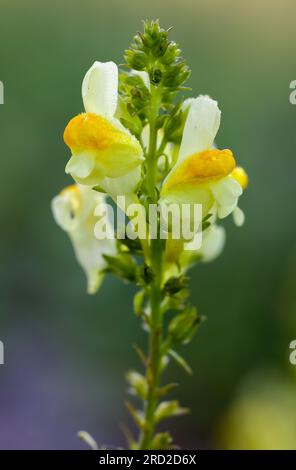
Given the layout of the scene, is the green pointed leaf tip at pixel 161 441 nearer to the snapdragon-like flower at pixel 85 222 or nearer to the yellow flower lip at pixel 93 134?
the snapdragon-like flower at pixel 85 222

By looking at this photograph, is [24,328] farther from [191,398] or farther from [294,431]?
[294,431]

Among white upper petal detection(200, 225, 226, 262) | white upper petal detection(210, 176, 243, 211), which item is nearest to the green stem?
white upper petal detection(210, 176, 243, 211)

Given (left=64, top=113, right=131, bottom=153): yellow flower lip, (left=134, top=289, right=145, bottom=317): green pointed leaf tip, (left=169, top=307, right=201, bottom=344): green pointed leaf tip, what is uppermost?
(left=64, top=113, right=131, bottom=153): yellow flower lip

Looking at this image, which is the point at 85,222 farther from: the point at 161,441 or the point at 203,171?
the point at 161,441

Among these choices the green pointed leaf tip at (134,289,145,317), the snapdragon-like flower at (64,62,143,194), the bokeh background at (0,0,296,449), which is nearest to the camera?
the snapdragon-like flower at (64,62,143,194)

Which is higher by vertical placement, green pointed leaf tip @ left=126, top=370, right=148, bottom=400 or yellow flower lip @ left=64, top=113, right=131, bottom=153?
yellow flower lip @ left=64, top=113, right=131, bottom=153

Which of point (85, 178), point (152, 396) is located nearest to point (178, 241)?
point (85, 178)

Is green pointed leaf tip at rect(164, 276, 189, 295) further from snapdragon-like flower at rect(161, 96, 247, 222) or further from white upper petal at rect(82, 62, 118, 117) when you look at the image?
white upper petal at rect(82, 62, 118, 117)
